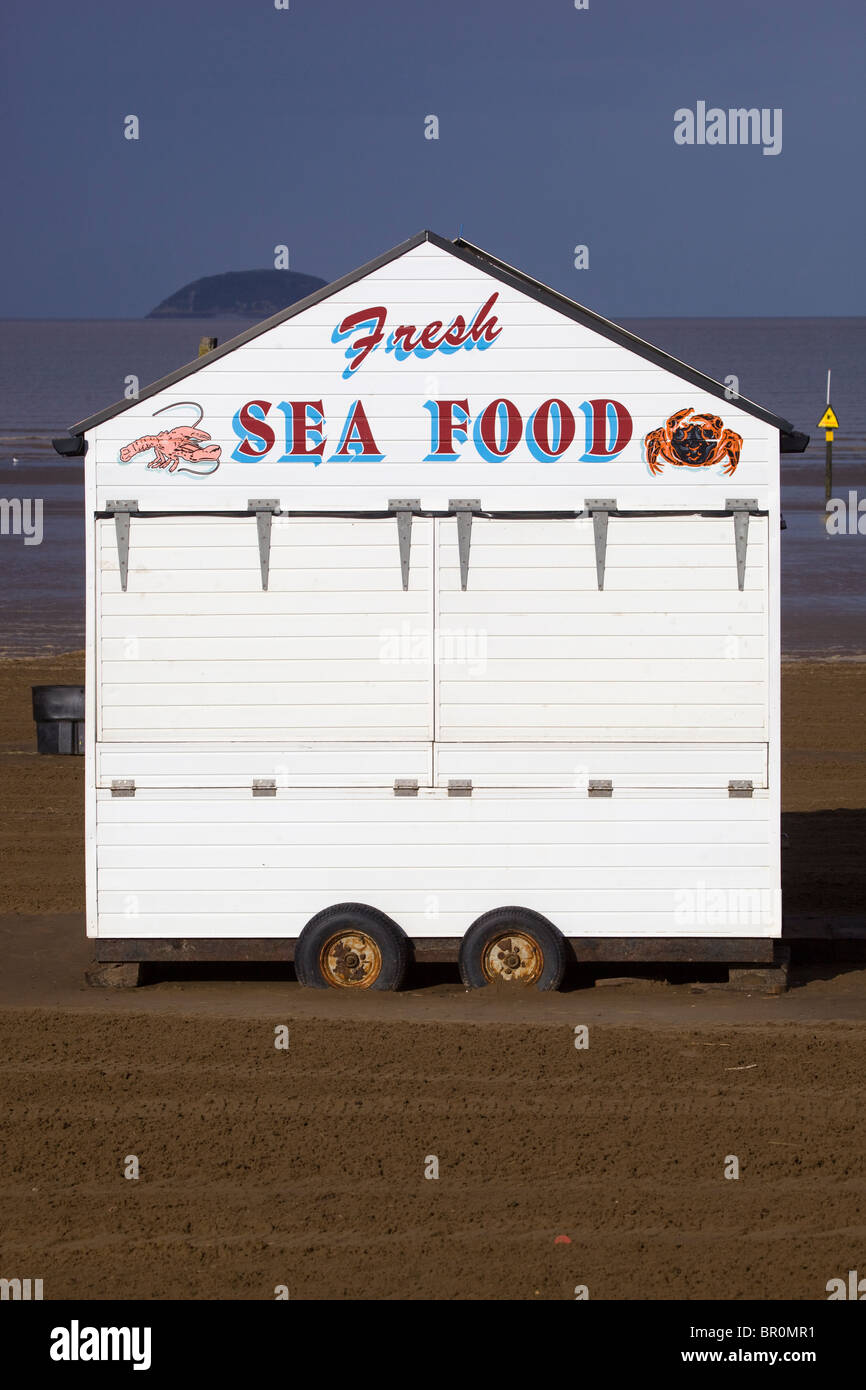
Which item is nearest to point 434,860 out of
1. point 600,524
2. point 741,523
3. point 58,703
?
point 600,524

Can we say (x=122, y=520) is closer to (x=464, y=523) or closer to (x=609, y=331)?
(x=464, y=523)

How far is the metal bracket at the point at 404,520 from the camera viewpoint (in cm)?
1065

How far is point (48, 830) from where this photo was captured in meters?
15.1

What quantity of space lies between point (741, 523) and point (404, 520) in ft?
6.62

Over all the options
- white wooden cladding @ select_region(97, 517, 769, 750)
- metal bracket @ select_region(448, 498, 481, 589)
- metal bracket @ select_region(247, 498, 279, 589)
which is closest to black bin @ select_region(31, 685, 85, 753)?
white wooden cladding @ select_region(97, 517, 769, 750)

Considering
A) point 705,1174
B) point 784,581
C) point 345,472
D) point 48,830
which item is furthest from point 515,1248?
point 784,581

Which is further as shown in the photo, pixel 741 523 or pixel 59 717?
pixel 59 717

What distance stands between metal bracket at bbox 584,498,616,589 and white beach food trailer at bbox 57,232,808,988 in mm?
13

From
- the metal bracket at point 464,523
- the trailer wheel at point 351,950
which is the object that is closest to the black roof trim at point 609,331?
the metal bracket at point 464,523

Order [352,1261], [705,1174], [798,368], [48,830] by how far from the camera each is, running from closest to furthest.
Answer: [352,1261]
[705,1174]
[48,830]
[798,368]

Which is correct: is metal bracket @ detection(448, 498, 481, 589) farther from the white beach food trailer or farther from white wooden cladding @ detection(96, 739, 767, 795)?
white wooden cladding @ detection(96, 739, 767, 795)

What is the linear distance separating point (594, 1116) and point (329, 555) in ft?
12.7

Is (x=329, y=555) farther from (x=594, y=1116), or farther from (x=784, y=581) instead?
(x=784, y=581)

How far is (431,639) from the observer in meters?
10.7
